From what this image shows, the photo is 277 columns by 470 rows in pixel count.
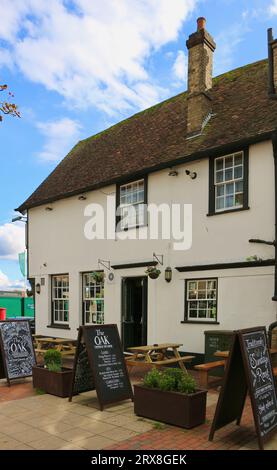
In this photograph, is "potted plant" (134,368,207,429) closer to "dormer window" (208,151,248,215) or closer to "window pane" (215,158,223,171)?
"dormer window" (208,151,248,215)

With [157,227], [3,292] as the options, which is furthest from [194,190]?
[3,292]

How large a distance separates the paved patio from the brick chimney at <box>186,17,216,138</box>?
7.28 metres

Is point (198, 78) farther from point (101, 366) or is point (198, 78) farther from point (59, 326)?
point (59, 326)

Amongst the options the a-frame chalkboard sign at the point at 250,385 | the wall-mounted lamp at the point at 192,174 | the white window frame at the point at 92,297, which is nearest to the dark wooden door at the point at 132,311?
the white window frame at the point at 92,297

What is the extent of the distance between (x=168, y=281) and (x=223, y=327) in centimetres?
188

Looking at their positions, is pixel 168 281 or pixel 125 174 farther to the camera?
pixel 125 174

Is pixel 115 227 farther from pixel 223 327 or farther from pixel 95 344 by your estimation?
pixel 95 344

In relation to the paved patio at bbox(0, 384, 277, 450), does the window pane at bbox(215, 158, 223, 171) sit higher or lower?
higher

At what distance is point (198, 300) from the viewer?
34.9 feet

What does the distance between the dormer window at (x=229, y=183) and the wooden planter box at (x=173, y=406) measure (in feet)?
16.5

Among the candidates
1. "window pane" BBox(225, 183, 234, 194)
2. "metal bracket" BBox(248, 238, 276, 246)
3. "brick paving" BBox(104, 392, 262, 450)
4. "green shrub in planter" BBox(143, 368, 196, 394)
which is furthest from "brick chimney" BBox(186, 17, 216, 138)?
"brick paving" BBox(104, 392, 262, 450)

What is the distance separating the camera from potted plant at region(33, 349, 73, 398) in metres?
7.87

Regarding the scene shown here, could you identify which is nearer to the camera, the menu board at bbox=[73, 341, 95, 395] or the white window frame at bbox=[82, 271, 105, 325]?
the menu board at bbox=[73, 341, 95, 395]

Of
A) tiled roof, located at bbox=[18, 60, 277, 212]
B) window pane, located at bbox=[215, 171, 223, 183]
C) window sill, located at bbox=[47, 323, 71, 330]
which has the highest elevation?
tiled roof, located at bbox=[18, 60, 277, 212]
